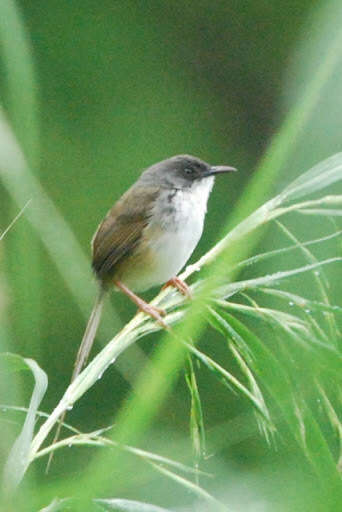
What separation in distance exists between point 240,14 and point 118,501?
31.8ft

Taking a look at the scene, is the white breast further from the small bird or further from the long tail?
the long tail

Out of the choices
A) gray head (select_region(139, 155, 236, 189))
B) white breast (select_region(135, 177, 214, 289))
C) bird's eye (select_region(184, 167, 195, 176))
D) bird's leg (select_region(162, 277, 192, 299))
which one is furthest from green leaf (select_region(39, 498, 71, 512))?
bird's eye (select_region(184, 167, 195, 176))

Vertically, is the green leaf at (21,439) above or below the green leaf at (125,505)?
above

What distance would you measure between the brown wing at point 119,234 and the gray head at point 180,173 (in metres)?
0.12

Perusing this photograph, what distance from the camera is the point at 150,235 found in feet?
13.4

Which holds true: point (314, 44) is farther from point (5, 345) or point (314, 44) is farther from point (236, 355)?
point (5, 345)

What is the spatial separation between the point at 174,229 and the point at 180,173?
17.6 inches

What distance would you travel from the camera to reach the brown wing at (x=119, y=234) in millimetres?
4129

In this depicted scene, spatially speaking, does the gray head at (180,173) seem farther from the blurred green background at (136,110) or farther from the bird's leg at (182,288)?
the bird's leg at (182,288)

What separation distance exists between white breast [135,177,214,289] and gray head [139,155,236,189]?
0.33 ft

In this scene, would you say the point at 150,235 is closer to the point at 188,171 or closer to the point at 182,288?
the point at 188,171

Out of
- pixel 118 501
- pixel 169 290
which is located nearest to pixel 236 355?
pixel 118 501

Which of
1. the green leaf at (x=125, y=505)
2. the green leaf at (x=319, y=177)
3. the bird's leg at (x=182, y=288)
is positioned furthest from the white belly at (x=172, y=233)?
the green leaf at (x=125, y=505)

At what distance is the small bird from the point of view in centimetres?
400
